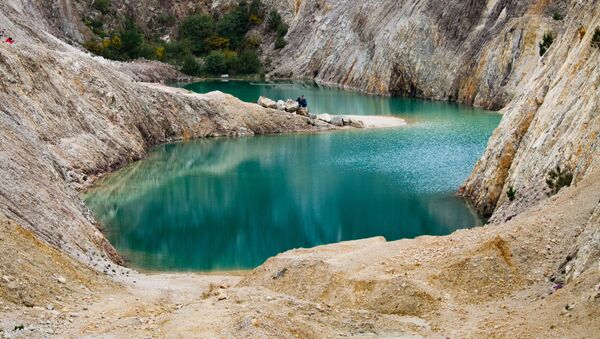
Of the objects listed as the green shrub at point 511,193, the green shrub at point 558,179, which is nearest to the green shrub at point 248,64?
the green shrub at point 511,193

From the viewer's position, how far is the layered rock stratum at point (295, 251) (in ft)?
50.0

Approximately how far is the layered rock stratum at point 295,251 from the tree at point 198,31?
5664 centimetres

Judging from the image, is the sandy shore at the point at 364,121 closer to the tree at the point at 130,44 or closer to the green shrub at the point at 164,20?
the tree at the point at 130,44

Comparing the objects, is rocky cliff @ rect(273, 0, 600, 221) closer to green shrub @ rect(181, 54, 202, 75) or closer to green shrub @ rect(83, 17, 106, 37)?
green shrub @ rect(181, 54, 202, 75)

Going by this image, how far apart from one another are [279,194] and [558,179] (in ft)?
59.5

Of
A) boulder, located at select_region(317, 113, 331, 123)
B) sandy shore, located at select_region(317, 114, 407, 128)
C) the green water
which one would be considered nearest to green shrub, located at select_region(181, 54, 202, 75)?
sandy shore, located at select_region(317, 114, 407, 128)

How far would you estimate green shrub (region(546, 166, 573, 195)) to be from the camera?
25.0 metres

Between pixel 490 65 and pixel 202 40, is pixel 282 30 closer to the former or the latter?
pixel 202 40

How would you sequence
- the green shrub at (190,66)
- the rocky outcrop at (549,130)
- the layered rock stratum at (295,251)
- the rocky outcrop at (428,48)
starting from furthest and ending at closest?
the green shrub at (190,66) < the rocky outcrop at (428,48) < the rocky outcrop at (549,130) < the layered rock stratum at (295,251)

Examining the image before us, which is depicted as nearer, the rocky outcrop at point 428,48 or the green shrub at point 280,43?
the rocky outcrop at point 428,48

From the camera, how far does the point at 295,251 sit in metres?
24.0

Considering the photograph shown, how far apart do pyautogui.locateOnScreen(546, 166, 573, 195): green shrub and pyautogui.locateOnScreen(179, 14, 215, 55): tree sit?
311ft

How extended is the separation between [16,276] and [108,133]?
32.8 m

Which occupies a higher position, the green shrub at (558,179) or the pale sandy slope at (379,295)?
the green shrub at (558,179)
